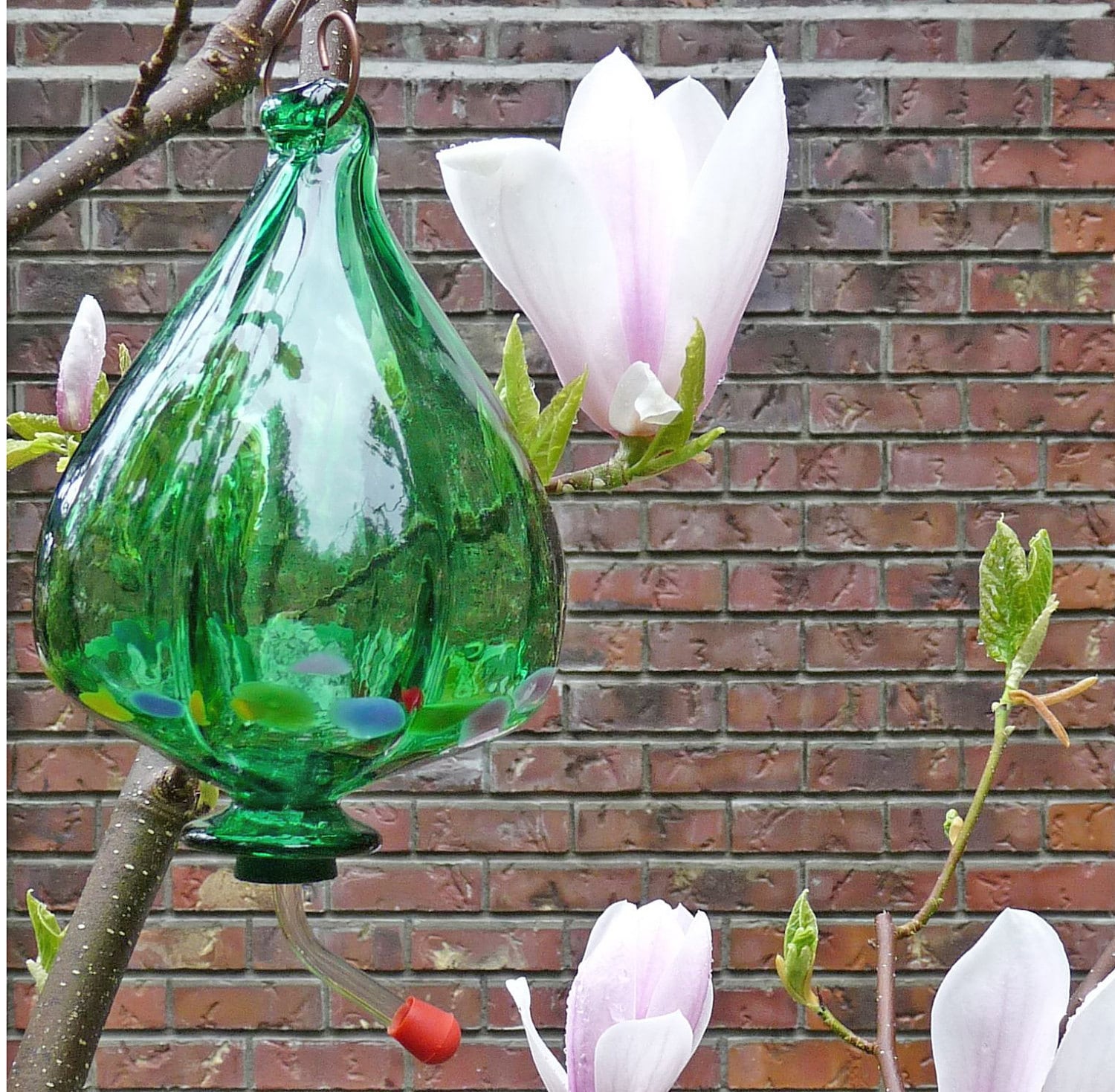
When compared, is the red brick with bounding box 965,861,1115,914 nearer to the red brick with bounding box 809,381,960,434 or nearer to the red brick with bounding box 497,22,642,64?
the red brick with bounding box 809,381,960,434

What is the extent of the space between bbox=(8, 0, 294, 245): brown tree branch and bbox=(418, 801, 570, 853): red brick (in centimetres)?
88

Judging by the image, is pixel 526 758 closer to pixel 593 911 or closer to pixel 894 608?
pixel 593 911

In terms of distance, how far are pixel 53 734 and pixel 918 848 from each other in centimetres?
78

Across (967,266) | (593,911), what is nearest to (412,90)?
(967,266)

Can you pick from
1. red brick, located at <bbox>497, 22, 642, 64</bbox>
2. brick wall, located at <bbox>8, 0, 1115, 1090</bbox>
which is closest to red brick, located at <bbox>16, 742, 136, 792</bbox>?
brick wall, located at <bbox>8, 0, 1115, 1090</bbox>

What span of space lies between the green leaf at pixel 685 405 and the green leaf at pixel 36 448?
15cm

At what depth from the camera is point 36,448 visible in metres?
0.31

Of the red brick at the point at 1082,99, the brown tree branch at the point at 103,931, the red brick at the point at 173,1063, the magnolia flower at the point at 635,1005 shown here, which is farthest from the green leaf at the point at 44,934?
the red brick at the point at 1082,99

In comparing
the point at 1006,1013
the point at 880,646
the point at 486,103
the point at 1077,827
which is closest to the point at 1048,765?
the point at 1077,827

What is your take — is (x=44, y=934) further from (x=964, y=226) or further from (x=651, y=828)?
(x=964, y=226)

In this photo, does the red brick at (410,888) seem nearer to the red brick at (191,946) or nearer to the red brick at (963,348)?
the red brick at (191,946)

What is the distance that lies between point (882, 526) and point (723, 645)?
0.18 metres

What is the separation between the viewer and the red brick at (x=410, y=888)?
3.71ft

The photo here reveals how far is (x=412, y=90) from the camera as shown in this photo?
111 centimetres
